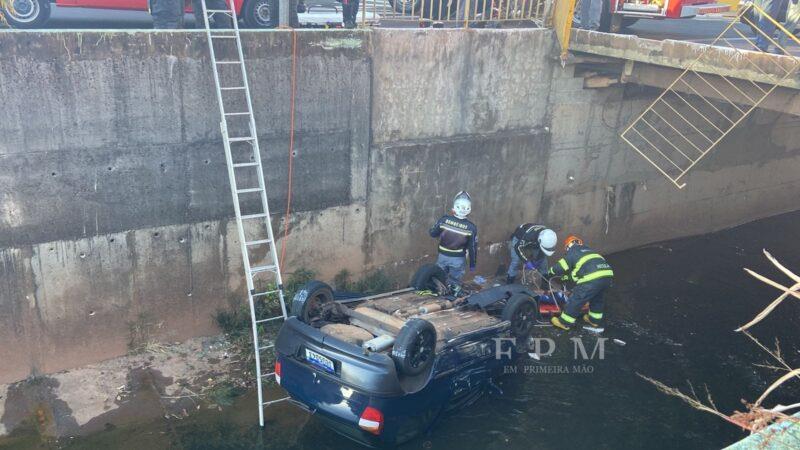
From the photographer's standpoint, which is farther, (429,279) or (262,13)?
(262,13)

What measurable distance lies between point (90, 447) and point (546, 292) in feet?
20.2

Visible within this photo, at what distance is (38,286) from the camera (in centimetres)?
720

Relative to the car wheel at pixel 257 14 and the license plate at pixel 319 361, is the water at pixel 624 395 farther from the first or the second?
the car wheel at pixel 257 14

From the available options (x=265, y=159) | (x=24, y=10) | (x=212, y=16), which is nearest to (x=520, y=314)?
(x=265, y=159)

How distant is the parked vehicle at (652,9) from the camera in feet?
34.4

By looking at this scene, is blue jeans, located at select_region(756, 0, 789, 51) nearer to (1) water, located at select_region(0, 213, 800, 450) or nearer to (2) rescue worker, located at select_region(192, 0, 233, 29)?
(1) water, located at select_region(0, 213, 800, 450)

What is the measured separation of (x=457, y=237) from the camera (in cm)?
908

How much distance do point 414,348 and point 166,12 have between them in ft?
16.5

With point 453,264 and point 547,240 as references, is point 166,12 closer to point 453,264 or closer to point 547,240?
point 453,264

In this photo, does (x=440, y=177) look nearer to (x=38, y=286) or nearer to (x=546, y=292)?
(x=546, y=292)

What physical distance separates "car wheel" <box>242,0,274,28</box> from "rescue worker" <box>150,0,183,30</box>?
1.38 m

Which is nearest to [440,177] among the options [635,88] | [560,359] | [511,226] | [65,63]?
[511,226]

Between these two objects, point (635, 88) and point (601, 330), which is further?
point (635, 88)

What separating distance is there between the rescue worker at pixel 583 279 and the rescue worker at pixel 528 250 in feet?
2.25
